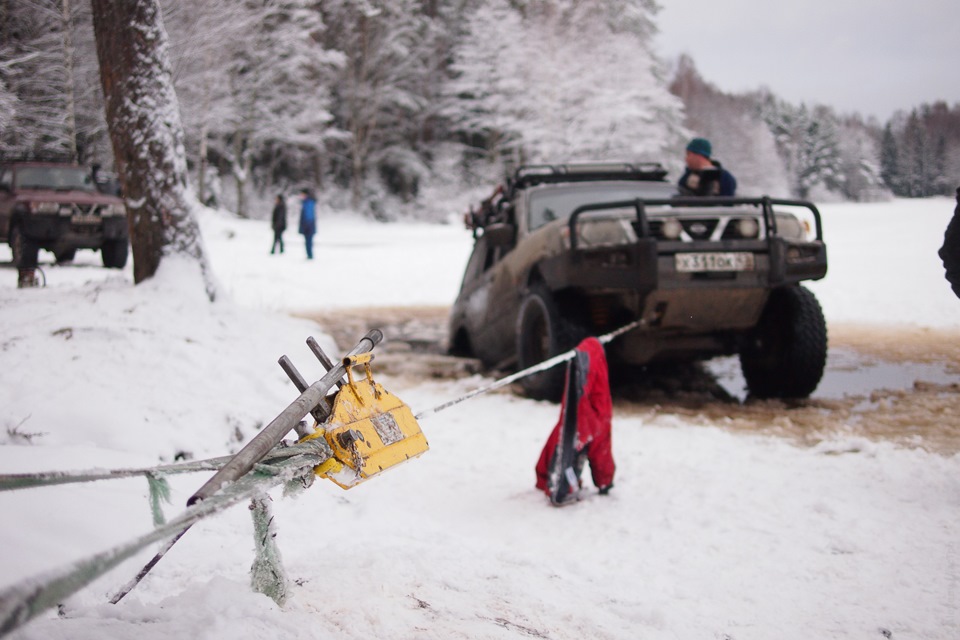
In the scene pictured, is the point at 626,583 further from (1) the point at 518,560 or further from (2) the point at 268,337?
(2) the point at 268,337

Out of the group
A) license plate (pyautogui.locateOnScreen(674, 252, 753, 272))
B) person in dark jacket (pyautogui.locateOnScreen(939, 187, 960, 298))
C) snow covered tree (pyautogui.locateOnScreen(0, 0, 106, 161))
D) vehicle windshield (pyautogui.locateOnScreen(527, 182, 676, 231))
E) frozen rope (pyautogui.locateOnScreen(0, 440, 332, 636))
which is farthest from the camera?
vehicle windshield (pyautogui.locateOnScreen(527, 182, 676, 231))

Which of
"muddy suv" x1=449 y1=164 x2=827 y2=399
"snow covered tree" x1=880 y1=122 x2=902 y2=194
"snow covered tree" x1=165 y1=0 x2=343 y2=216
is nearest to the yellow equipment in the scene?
"muddy suv" x1=449 y1=164 x2=827 y2=399

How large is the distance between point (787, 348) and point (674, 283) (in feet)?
3.69

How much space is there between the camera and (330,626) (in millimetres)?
1757

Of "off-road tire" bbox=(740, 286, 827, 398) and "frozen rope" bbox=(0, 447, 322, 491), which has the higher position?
"frozen rope" bbox=(0, 447, 322, 491)

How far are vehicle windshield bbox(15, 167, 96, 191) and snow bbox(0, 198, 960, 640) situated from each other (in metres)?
2.10

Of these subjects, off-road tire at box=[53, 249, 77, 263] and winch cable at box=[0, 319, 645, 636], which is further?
off-road tire at box=[53, 249, 77, 263]

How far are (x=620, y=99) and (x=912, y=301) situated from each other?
26889mm

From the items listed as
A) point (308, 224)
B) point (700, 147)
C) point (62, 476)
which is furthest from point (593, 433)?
point (308, 224)

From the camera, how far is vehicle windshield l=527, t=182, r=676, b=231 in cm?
578

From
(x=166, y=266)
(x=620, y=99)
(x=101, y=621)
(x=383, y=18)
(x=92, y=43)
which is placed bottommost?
(x=101, y=621)

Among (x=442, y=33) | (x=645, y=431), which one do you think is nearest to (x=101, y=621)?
(x=645, y=431)

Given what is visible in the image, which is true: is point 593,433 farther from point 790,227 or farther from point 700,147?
point 700,147

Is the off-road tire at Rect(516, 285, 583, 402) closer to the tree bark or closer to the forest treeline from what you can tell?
the tree bark
